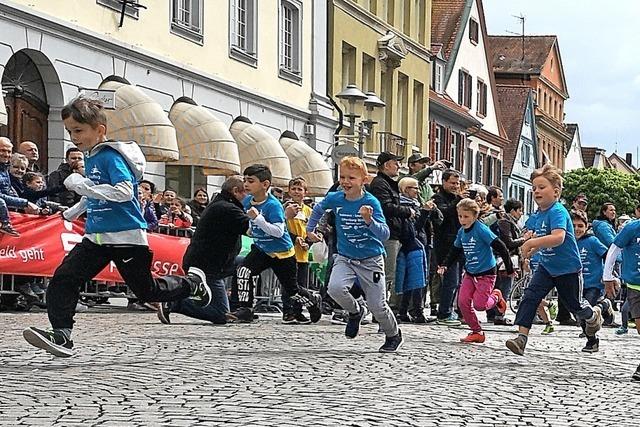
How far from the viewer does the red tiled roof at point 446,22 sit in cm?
5722

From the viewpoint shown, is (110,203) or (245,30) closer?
(110,203)

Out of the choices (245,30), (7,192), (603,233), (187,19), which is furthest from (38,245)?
(245,30)

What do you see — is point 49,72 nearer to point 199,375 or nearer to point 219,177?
point 219,177

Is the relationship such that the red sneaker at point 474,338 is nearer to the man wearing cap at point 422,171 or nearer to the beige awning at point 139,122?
the man wearing cap at point 422,171

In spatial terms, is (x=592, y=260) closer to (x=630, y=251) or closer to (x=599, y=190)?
(x=630, y=251)

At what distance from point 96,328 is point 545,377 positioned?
4905 mm

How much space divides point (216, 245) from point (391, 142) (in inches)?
1136

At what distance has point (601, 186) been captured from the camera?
8769 centimetres

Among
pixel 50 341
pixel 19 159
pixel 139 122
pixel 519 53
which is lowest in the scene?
pixel 50 341

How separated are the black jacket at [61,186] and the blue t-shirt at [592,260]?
20.9 ft

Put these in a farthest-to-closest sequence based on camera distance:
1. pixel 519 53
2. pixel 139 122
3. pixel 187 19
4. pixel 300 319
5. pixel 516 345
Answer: pixel 519 53 → pixel 187 19 → pixel 139 122 → pixel 300 319 → pixel 516 345

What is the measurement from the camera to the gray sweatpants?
37.8ft

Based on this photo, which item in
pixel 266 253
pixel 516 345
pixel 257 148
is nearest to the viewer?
pixel 516 345

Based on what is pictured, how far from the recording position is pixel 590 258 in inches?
693
